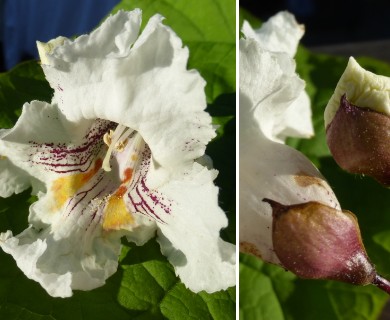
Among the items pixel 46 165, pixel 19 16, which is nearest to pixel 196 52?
pixel 46 165

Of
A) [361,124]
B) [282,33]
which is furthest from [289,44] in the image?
[361,124]

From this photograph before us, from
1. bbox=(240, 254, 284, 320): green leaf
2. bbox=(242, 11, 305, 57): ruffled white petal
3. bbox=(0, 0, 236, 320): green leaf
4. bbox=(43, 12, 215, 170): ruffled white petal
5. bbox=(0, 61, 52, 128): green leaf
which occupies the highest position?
bbox=(43, 12, 215, 170): ruffled white petal

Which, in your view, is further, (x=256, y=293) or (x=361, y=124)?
(x=256, y=293)

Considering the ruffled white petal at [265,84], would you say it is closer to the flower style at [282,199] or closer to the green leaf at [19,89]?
the flower style at [282,199]

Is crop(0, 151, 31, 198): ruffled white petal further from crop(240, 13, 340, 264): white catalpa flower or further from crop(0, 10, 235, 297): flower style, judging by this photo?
crop(240, 13, 340, 264): white catalpa flower

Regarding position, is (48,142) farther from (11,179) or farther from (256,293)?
(256,293)

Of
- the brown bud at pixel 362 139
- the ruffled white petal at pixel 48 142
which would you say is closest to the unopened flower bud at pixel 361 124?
the brown bud at pixel 362 139

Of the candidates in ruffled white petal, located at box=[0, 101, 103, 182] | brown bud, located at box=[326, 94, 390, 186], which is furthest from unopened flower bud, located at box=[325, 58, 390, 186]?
ruffled white petal, located at box=[0, 101, 103, 182]

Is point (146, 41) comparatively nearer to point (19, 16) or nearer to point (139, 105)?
point (139, 105)
